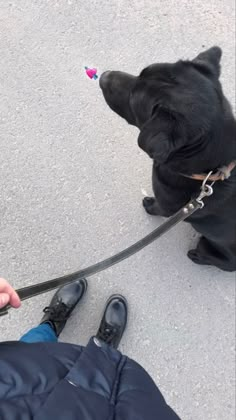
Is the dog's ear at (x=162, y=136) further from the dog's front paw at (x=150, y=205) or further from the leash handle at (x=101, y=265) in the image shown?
the dog's front paw at (x=150, y=205)

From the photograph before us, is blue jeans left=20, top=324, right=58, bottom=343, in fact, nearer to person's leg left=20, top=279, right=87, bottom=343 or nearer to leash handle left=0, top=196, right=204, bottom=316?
person's leg left=20, top=279, right=87, bottom=343

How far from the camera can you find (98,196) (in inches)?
98.4

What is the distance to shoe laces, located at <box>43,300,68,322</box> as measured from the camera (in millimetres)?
2254

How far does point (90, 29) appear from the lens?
2.67m

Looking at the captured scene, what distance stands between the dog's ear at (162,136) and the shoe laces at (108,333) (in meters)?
1.04

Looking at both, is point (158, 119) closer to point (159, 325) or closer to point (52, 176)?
point (52, 176)

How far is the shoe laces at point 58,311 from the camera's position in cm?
225

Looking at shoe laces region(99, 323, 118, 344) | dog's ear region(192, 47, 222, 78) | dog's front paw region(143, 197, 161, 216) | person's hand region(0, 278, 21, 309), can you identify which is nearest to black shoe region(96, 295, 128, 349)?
shoe laces region(99, 323, 118, 344)

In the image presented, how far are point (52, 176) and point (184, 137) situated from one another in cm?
104

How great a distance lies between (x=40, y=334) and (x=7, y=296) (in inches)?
38.4

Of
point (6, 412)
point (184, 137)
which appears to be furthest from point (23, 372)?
point (184, 137)

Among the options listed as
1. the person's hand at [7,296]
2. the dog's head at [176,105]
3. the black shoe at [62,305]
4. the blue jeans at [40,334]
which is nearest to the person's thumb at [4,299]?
the person's hand at [7,296]

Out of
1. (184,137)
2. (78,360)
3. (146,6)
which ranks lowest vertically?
(78,360)

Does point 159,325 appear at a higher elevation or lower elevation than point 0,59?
lower
